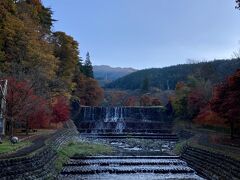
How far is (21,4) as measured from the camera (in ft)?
157

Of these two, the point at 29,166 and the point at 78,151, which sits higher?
the point at 29,166

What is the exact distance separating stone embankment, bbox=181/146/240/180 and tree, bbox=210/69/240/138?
19.3ft

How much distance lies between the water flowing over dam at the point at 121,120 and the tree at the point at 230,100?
1908 centimetres

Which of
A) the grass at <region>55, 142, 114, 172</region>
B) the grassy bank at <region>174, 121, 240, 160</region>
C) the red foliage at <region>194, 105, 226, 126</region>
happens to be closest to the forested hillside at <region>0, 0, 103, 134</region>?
the grass at <region>55, 142, 114, 172</region>

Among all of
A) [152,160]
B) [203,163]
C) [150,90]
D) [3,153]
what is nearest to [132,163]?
[152,160]

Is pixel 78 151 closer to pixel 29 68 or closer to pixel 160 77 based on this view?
pixel 29 68

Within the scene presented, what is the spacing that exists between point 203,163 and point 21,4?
3351 centimetres

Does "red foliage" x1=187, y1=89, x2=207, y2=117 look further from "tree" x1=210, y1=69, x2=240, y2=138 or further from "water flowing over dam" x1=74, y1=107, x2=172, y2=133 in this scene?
"tree" x1=210, y1=69, x2=240, y2=138

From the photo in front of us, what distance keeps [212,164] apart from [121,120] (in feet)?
124

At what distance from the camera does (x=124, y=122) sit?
59.1 metres

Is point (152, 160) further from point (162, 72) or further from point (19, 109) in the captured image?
point (162, 72)

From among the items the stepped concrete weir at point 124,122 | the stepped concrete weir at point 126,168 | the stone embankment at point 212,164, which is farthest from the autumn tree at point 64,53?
the stone embankment at point 212,164

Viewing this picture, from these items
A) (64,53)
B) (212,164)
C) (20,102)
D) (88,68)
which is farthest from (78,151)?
(88,68)

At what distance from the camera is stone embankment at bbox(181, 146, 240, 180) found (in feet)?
64.8
